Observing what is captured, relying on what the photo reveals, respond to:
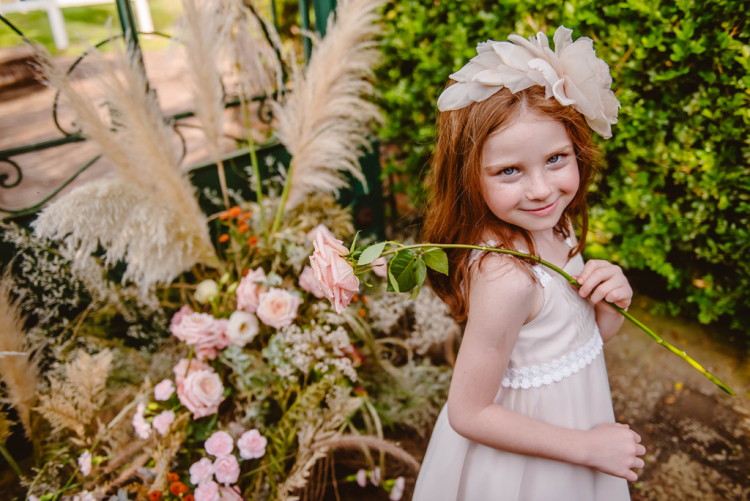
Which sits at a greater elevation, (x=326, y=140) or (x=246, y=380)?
(x=326, y=140)

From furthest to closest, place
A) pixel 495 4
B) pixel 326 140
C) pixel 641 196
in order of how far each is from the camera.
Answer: pixel 495 4 < pixel 641 196 < pixel 326 140

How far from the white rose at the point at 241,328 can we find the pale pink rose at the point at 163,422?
305 mm

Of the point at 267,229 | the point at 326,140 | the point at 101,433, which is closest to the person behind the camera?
the point at 101,433

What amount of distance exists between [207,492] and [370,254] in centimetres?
106

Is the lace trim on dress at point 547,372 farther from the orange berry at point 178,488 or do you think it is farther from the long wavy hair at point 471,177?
the orange berry at point 178,488

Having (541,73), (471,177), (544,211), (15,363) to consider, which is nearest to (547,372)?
(544,211)

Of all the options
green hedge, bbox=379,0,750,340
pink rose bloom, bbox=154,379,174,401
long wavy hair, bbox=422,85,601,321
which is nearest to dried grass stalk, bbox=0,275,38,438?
pink rose bloom, bbox=154,379,174,401

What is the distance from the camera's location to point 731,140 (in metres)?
1.78

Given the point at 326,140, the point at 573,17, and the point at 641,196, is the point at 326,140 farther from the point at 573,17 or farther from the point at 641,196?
the point at 641,196

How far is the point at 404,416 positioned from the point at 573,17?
1873 millimetres

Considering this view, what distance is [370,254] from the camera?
2.66 ft

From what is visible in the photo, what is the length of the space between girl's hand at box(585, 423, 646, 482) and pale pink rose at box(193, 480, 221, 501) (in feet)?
3.56

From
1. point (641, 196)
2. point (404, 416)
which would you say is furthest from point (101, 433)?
point (641, 196)

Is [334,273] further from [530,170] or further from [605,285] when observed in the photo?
[605,285]
